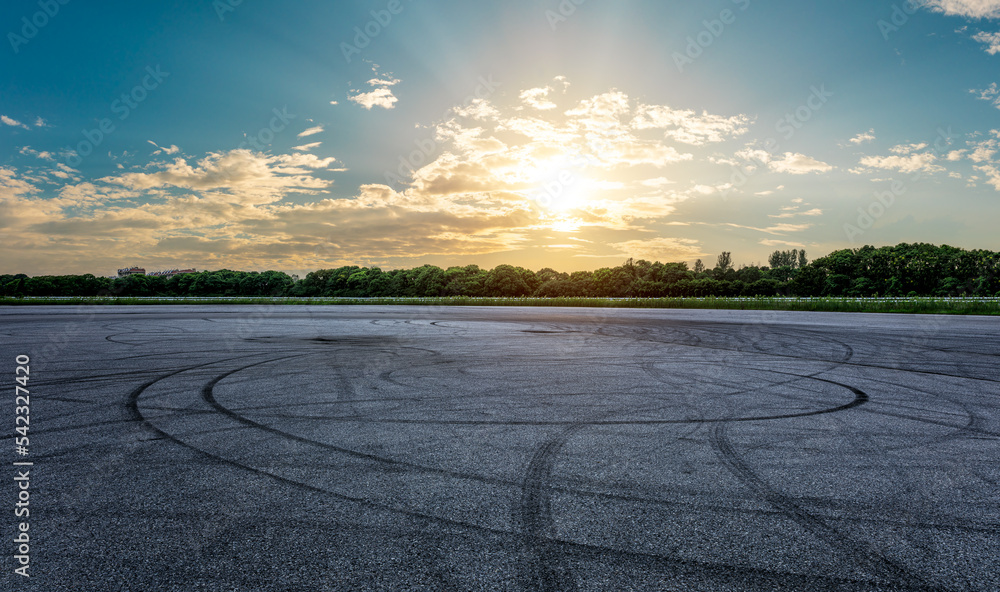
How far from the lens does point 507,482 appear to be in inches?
163

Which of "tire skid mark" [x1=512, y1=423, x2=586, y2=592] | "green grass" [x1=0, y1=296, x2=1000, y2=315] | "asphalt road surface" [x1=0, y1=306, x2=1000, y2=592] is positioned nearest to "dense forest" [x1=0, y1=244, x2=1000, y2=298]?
"green grass" [x1=0, y1=296, x2=1000, y2=315]

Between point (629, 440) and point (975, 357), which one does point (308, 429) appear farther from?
point (975, 357)

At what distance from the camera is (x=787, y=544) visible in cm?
316

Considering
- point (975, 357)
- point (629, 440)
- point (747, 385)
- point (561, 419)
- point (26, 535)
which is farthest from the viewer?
point (975, 357)

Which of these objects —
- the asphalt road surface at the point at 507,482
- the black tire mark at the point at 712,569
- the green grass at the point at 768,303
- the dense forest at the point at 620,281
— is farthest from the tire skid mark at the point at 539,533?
the dense forest at the point at 620,281

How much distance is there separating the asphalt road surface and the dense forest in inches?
3008

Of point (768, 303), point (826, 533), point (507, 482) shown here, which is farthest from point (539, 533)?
point (768, 303)

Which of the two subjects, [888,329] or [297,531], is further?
[888,329]

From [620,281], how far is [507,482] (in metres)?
94.1

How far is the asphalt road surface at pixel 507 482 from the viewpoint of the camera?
2914 millimetres

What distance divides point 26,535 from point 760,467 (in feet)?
18.6

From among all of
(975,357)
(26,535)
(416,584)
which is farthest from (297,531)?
(975,357)

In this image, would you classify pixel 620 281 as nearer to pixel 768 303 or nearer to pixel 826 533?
pixel 768 303

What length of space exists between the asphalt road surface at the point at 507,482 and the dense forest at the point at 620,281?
76.4 m
